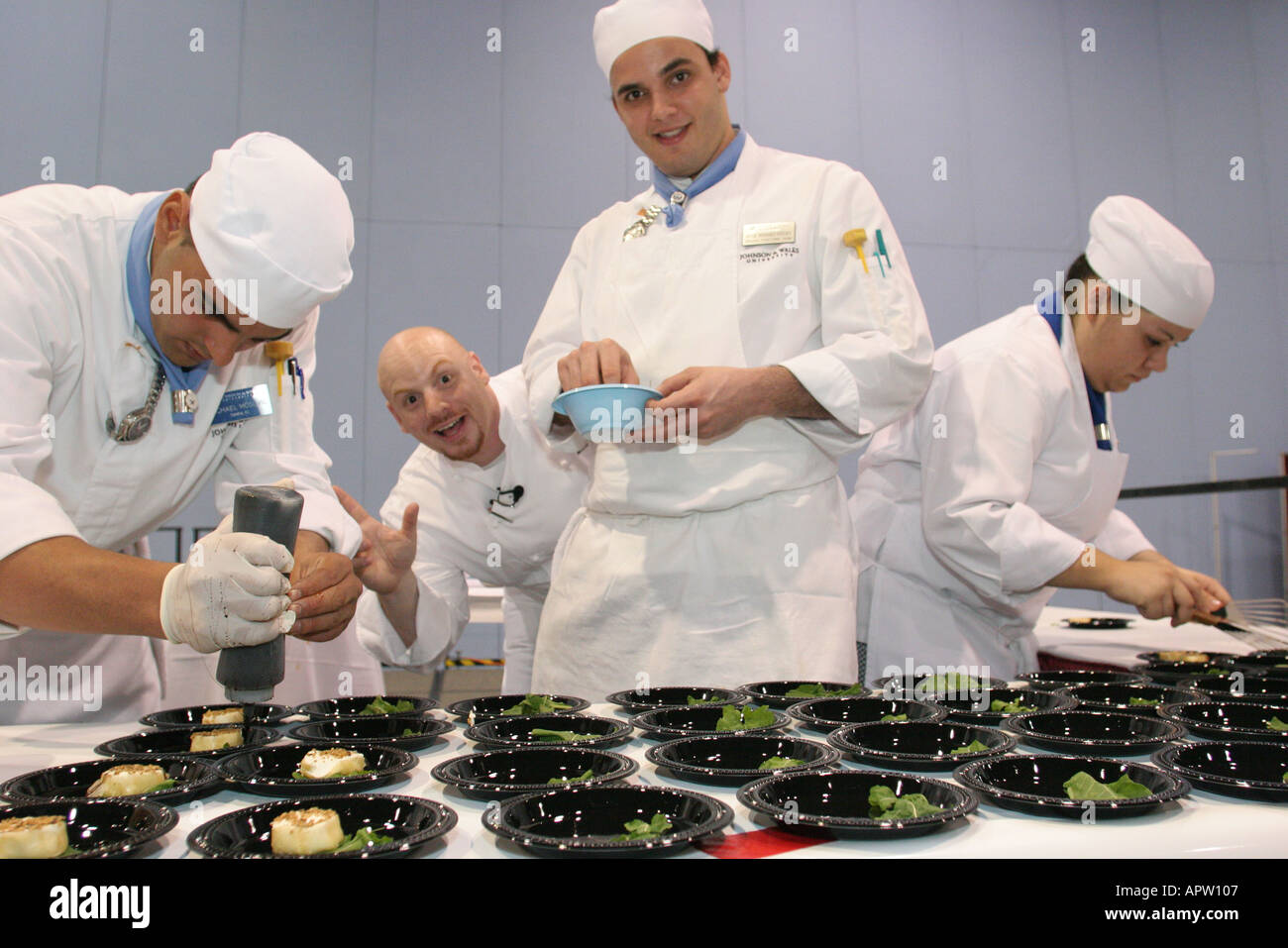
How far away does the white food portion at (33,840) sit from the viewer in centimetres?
69

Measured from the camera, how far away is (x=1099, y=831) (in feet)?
2.52

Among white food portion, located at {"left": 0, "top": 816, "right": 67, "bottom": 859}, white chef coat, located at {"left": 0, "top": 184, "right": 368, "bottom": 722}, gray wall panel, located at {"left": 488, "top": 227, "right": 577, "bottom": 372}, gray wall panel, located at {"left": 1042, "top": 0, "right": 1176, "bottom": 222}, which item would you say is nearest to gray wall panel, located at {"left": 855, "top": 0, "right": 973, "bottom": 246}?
gray wall panel, located at {"left": 1042, "top": 0, "right": 1176, "bottom": 222}

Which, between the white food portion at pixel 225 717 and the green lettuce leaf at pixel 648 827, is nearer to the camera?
the green lettuce leaf at pixel 648 827

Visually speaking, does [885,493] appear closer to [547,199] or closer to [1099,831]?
[1099,831]

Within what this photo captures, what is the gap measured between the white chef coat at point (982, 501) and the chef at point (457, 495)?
781 mm

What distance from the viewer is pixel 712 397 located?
5.04 feet

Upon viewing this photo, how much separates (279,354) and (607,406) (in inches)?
25.7

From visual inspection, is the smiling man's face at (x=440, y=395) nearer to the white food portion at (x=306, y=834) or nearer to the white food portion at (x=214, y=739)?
the white food portion at (x=214, y=739)

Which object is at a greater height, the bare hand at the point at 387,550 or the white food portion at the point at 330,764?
the bare hand at the point at 387,550

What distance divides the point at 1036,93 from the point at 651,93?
4.47 meters

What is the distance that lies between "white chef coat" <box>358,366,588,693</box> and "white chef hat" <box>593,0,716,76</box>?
36.9 inches

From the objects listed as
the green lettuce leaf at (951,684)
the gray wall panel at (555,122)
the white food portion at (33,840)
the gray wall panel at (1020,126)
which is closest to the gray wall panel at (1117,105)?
the gray wall panel at (1020,126)
